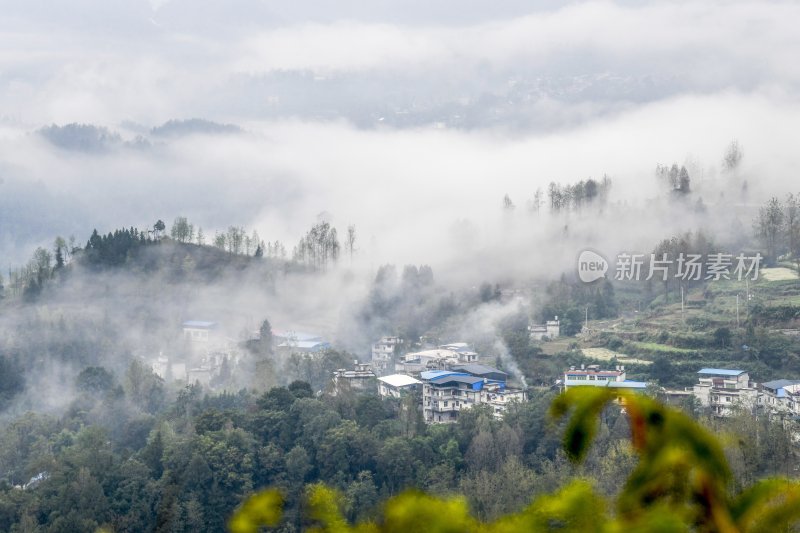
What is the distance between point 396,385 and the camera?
22.9 metres

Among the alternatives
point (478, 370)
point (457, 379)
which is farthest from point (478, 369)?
point (457, 379)

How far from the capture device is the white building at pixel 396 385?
22.7 meters

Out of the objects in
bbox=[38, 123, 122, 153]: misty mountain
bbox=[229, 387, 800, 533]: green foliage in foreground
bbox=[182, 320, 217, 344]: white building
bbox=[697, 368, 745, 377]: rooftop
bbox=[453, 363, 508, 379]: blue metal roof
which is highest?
bbox=[38, 123, 122, 153]: misty mountain

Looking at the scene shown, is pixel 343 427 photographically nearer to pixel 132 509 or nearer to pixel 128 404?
pixel 132 509

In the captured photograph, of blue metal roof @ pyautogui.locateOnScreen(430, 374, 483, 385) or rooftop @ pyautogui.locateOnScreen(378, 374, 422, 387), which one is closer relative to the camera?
blue metal roof @ pyautogui.locateOnScreen(430, 374, 483, 385)

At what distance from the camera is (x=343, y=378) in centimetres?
2314

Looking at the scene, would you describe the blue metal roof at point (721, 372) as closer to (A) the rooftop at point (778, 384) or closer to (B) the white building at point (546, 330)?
(A) the rooftop at point (778, 384)

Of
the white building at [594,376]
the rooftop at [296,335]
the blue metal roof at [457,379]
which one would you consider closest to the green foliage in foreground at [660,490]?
the white building at [594,376]

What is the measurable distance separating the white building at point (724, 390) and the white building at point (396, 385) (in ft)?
17.9

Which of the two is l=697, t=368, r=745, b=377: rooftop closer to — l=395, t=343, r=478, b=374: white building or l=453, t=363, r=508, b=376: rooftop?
l=453, t=363, r=508, b=376: rooftop

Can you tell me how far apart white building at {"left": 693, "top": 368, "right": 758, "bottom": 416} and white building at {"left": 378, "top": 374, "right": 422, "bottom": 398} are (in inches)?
215

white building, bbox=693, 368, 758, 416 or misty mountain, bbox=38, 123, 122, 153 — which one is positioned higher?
misty mountain, bbox=38, 123, 122, 153

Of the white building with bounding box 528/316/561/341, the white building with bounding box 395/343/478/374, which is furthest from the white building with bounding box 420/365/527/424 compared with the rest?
the white building with bounding box 528/316/561/341

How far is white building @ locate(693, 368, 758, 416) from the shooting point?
19.4 metres
